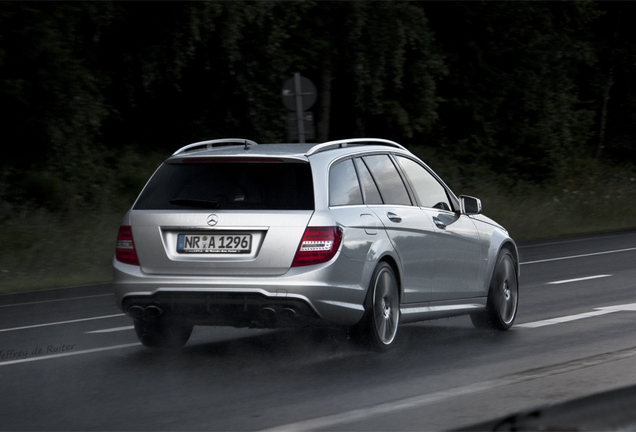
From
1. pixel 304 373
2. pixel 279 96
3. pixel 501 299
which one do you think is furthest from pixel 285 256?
pixel 279 96

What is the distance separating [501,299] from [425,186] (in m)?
1.39

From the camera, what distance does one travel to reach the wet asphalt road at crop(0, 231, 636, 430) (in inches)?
239

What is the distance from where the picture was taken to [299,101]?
1967 cm

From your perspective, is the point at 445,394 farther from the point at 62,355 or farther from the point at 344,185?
the point at 62,355

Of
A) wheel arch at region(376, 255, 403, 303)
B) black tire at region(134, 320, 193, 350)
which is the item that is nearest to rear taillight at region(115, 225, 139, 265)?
black tire at region(134, 320, 193, 350)

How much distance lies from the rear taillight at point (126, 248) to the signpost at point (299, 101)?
1149 centimetres

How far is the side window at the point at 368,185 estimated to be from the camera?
8522mm

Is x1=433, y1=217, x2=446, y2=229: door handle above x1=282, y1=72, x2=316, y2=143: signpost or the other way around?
above

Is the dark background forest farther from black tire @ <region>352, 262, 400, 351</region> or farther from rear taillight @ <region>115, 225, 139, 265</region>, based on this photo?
black tire @ <region>352, 262, 400, 351</region>

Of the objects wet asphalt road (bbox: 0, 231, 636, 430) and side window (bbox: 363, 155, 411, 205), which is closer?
wet asphalt road (bbox: 0, 231, 636, 430)

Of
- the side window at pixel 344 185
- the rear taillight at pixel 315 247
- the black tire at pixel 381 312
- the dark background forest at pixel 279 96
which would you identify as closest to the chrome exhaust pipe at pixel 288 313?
the rear taillight at pixel 315 247

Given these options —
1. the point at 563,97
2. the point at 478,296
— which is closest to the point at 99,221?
the point at 478,296

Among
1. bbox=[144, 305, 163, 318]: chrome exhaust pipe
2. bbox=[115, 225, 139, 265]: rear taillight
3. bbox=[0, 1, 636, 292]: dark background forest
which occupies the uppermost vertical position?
bbox=[115, 225, 139, 265]: rear taillight

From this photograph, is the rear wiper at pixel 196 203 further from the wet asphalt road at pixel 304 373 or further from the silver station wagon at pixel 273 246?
the wet asphalt road at pixel 304 373
